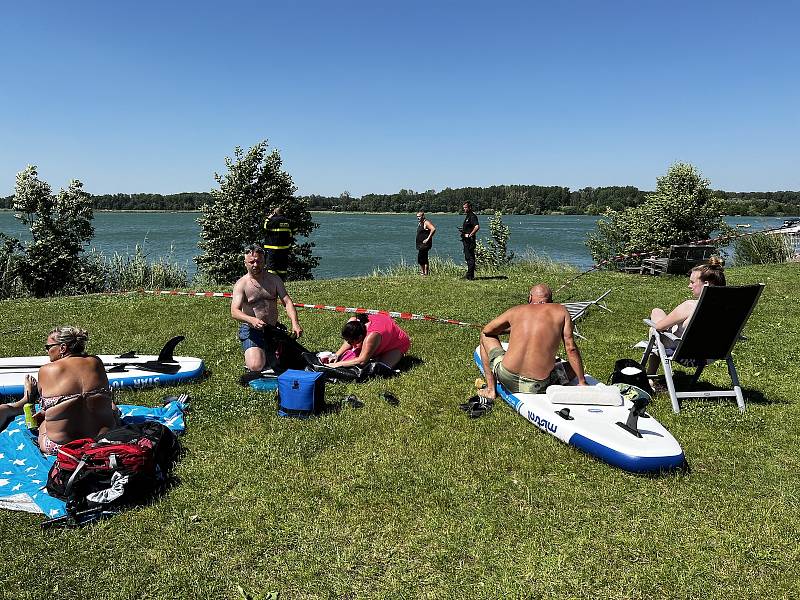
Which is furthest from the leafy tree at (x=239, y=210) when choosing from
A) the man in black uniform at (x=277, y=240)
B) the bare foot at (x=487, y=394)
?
the bare foot at (x=487, y=394)

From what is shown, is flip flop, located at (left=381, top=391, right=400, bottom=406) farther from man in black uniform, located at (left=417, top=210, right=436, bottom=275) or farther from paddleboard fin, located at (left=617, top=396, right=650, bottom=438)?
man in black uniform, located at (left=417, top=210, right=436, bottom=275)

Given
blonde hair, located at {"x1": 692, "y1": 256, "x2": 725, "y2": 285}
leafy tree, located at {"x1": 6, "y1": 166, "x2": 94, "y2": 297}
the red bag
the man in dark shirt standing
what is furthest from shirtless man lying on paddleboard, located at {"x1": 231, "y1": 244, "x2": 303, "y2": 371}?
leafy tree, located at {"x1": 6, "y1": 166, "x2": 94, "y2": 297}

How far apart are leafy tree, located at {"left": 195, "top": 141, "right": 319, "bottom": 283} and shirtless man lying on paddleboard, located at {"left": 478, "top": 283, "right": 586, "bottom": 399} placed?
17877 mm

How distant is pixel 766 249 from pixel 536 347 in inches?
702

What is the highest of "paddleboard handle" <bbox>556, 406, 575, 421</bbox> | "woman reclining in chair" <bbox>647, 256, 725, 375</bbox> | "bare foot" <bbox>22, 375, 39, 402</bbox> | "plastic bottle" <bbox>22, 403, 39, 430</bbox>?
"woman reclining in chair" <bbox>647, 256, 725, 375</bbox>

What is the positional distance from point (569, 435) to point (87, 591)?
361 centimetres

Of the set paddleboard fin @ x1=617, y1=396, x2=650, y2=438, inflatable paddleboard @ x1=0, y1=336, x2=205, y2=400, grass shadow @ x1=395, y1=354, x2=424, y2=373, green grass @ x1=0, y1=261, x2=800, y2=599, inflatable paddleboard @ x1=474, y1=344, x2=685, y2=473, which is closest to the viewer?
green grass @ x1=0, y1=261, x2=800, y2=599

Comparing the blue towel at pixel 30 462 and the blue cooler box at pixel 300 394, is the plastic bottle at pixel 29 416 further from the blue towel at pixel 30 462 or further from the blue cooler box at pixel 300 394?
the blue cooler box at pixel 300 394

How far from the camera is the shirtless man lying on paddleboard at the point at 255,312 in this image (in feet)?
21.9

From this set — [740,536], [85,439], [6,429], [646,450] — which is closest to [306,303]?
[6,429]

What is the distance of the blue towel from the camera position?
3.94 metres

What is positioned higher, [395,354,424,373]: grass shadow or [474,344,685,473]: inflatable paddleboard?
[474,344,685,473]: inflatable paddleboard

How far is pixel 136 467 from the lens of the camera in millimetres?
4027

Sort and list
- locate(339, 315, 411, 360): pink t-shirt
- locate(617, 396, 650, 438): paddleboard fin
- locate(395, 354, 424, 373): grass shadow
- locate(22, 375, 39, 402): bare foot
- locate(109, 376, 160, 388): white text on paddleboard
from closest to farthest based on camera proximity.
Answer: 1. locate(617, 396, 650, 438): paddleboard fin
2. locate(22, 375, 39, 402): bare foot
3. locate(109, 376, 160, 388): white text on paddleboard
4. locate(339, 315, 411, 360): pink t-shirt
5. locate(395, 354, 424, 373): grass shadow
